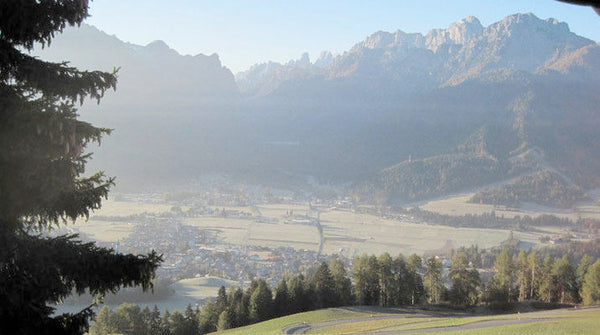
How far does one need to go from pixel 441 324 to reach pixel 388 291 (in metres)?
14.1

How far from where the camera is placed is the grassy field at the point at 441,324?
15.3 m

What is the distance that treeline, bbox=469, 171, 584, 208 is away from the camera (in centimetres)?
9400

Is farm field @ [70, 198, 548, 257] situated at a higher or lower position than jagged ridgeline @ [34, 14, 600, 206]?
lower

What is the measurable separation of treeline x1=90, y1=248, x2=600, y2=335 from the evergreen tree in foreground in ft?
75.7

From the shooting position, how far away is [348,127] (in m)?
171

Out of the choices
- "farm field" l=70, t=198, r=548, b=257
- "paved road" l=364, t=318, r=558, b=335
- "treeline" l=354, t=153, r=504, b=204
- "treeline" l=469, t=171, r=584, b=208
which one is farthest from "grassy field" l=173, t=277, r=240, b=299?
"treeline" l=469, t=171, r=584, b=208

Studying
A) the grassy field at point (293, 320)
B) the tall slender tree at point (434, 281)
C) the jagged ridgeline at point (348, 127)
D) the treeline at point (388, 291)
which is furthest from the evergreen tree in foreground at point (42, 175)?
the jagged ridgeline at point (348, 127)

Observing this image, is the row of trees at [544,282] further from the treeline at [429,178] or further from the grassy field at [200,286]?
the treeline at [429,178]

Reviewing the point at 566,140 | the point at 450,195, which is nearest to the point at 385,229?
the point at 450,195

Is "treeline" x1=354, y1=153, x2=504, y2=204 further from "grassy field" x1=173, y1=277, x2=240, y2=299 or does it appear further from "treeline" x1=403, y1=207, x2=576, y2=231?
"grassy field" x1=173, y1=277, x2=240, y2=299

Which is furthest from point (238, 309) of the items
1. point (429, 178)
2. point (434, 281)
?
point (429, 178)

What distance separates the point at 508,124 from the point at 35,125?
15290 cm

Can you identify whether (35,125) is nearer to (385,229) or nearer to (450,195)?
(385,229)

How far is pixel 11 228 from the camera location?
4.60 metres
